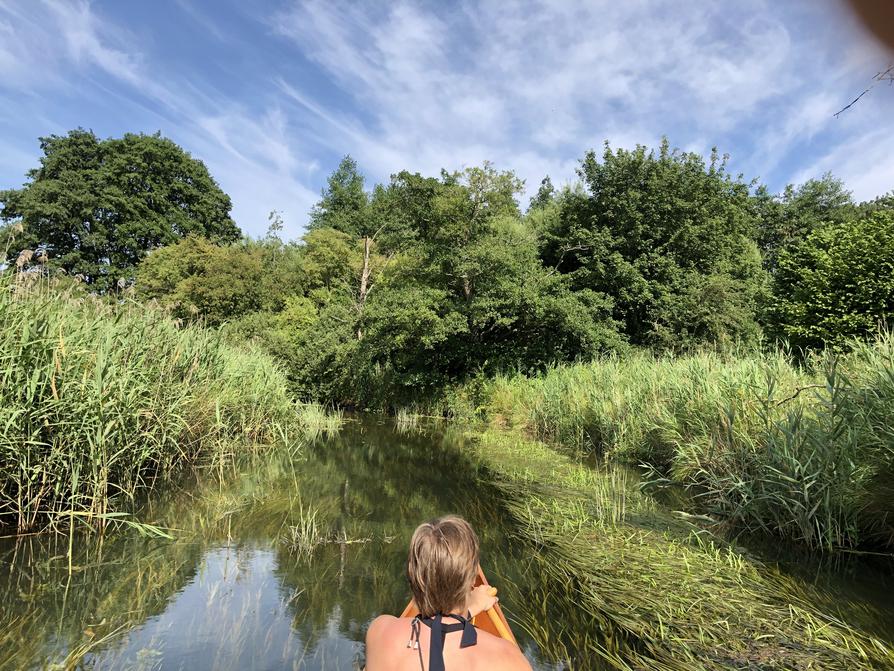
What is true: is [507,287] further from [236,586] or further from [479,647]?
[479,647]

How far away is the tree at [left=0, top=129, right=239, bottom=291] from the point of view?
95.5ft

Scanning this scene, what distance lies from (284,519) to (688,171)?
19.7 metres

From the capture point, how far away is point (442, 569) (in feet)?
6.72

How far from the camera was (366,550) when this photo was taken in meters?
5.21

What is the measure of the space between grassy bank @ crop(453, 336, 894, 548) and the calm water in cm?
63

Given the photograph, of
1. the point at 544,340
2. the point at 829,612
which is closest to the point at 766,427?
the point at 829,612

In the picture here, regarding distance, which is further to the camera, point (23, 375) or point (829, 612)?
point (23, 375)

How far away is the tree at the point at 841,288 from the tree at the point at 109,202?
1185 inches

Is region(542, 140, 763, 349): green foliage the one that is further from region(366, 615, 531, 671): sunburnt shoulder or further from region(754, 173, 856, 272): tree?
region(366, 615, 531, 671): sunburnt shoulder

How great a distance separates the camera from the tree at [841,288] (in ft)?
41.0

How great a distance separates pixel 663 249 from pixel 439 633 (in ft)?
66.6

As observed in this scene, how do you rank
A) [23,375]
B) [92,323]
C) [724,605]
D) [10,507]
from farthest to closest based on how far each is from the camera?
[92,323] < [10,507] < [23,375] < [724,605]

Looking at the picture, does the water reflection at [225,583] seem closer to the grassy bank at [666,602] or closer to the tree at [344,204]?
the grassy bank at [666,602]

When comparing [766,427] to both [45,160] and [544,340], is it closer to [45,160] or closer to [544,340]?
[544,340]
